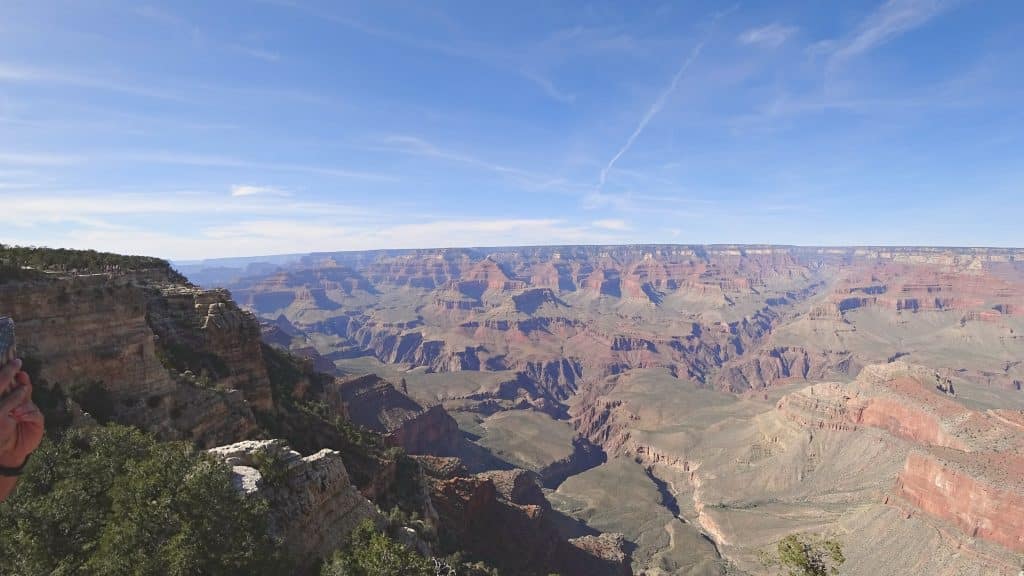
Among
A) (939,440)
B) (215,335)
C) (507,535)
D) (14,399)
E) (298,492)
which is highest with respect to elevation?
(14,399)

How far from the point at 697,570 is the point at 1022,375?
20247 centimetres

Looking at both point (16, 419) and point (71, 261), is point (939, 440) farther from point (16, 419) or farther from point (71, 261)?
point (71, 261)

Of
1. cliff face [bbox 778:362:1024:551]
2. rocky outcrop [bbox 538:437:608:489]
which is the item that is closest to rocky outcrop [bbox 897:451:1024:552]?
cliff face [bbox 778:362:1024:551]

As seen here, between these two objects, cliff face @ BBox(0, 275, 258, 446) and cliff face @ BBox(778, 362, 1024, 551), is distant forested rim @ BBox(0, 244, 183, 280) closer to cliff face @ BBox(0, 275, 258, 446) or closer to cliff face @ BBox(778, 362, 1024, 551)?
cliff face @ BBox(0, 275, 258, 446)

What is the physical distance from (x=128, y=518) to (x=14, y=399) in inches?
385

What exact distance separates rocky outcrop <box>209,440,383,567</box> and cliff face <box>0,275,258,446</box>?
660cm

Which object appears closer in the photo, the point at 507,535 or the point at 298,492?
the point at 298,492

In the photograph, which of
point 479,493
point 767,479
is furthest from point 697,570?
point 479,493

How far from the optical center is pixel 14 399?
522 cm

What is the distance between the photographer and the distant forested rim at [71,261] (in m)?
32.0

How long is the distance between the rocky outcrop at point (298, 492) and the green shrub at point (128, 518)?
2.78m

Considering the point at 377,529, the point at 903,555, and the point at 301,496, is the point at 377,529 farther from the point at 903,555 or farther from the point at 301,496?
the point at 903,555

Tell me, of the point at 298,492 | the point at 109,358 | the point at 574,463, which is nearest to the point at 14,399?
the point at 298,492

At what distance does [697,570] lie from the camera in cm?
6931
